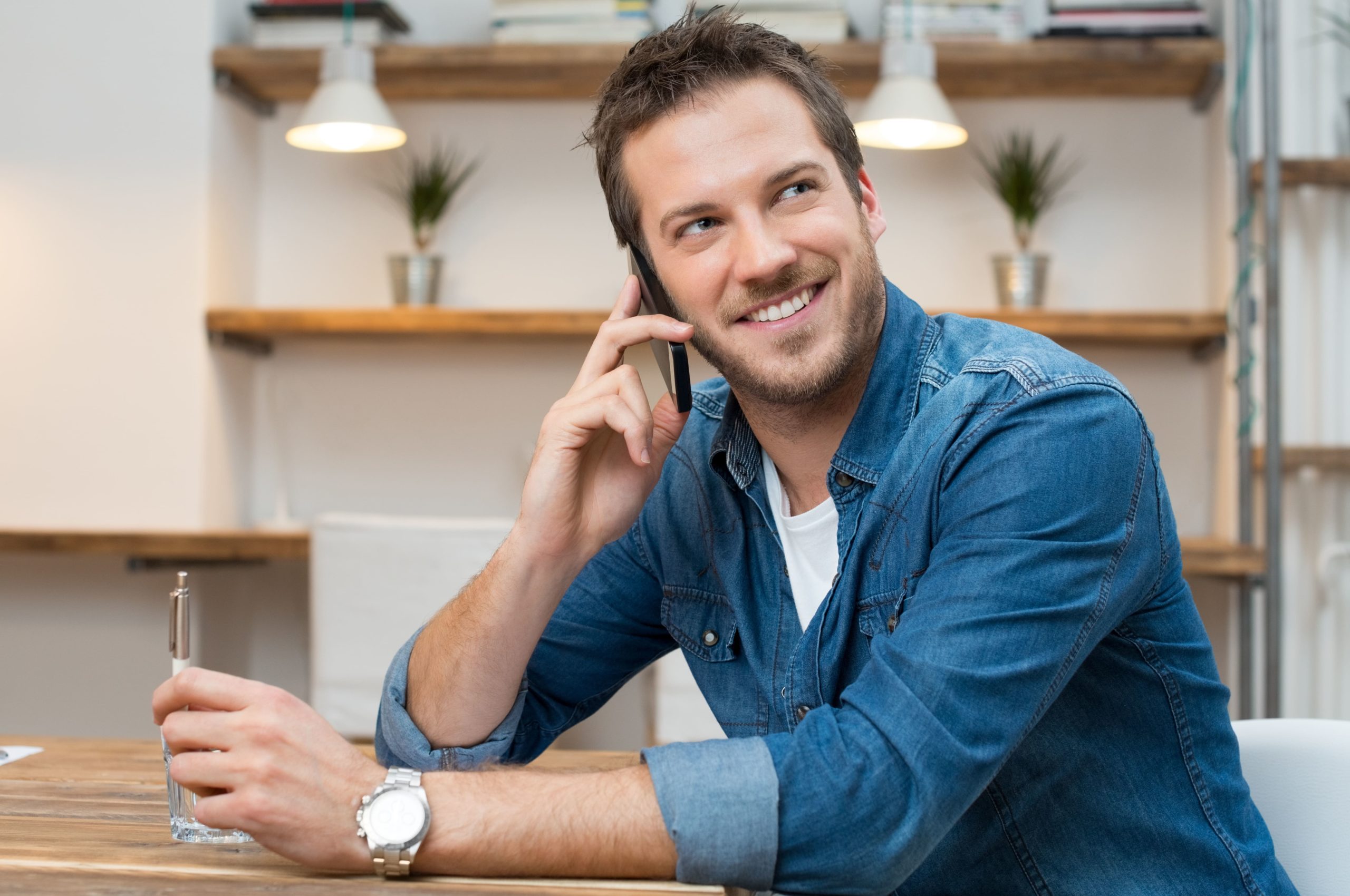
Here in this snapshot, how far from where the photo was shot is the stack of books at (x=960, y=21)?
2.97 meters

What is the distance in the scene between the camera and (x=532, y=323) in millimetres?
3068

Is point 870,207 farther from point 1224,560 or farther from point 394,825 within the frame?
point 1224,560

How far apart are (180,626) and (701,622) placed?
20.2 inches

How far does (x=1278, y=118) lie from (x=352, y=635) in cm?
234

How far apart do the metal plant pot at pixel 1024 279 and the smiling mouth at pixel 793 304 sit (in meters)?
1.99

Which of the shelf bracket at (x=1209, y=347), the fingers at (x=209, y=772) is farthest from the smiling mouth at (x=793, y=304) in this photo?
the shelf bracket at (x=1209, y=347)

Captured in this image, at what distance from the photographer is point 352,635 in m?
2.46

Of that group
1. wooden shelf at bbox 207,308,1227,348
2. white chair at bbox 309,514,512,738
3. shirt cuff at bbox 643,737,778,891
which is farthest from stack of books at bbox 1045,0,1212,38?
shirt cuff at bbox 643,737,778,891

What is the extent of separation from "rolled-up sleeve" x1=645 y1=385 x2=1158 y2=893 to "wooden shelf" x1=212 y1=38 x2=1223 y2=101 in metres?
2.15

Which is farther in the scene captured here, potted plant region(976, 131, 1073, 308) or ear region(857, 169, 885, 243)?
potted plant region(976, 131, 1073, 308)

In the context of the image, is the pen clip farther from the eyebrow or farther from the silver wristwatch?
the eyebrow

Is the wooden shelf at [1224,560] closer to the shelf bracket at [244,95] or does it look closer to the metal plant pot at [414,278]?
the metal plant pot at [414,278]

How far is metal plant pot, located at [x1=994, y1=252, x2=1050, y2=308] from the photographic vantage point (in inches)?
121

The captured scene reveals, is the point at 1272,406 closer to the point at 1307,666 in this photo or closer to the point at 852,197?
the point at 1307,666
